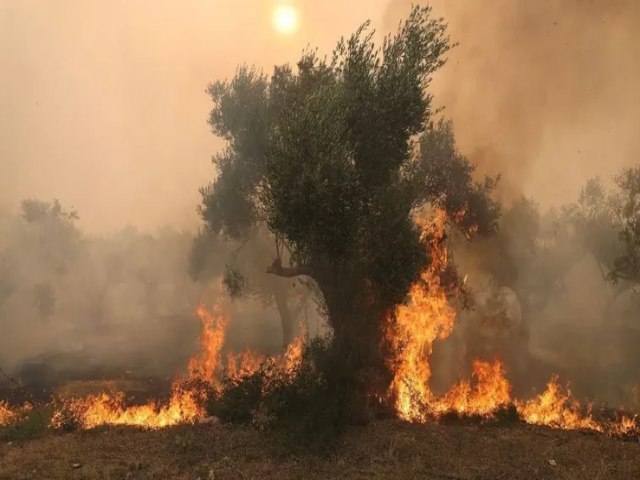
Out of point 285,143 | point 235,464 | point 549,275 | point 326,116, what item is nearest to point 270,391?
point 235,464

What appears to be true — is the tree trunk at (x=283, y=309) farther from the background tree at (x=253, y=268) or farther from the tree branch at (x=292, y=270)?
the tree branch at (x=292, y=270)

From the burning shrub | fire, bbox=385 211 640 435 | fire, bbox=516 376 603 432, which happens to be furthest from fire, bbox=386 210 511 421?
the burning shrub

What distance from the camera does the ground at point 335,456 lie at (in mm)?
11875

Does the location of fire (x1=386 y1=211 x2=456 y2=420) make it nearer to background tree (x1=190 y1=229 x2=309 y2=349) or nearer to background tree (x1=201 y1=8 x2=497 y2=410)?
background tree (x1=201 y1=8 x2=497 y2=410)

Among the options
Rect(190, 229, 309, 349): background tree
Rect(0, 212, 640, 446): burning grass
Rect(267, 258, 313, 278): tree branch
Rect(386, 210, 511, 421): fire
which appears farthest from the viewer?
Rect(190, 229, 309, 349): background tree

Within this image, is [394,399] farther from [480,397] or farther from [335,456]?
[480,397]

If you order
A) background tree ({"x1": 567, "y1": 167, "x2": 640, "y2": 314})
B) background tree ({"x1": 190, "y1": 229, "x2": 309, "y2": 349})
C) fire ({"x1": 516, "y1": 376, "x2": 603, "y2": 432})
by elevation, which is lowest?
fire ({"x1": 516, "y1": 376, "x2": 603, "y2": 432})

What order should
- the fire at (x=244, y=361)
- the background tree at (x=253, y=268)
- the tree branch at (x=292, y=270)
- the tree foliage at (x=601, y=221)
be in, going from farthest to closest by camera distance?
the tree foliage at (x=601, y=221)
the background tree at (x=253, y=268)
the fire at (x=244, y=361)
the tree branch at (x=292, y=270)

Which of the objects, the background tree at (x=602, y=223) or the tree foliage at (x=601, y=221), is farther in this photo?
the background tree at (x=602, y=223)

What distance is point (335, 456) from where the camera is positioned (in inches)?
511

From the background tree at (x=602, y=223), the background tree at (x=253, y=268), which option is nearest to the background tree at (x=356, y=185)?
the background tree at (x=253, y=268)

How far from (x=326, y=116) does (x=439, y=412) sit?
11624mm

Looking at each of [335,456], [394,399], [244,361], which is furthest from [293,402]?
[244,361]

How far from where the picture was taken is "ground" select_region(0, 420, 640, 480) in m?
11.9
